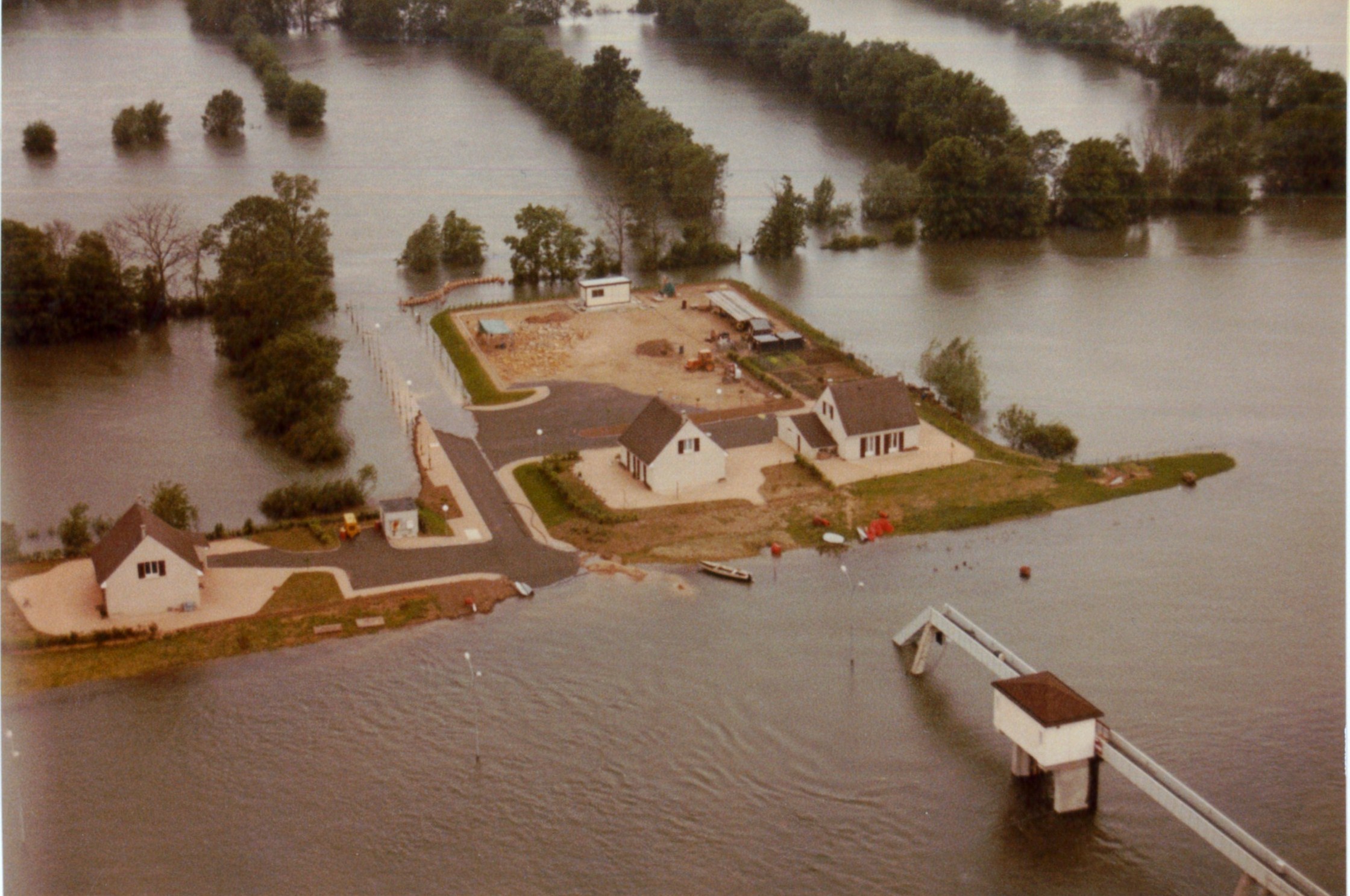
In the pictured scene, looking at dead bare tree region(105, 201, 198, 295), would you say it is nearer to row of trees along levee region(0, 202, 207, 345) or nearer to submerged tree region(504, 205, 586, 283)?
row of trees along levee region(0, 202, 207, 345)

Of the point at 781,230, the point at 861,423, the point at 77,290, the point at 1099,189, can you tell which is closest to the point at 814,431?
the point at 861,423

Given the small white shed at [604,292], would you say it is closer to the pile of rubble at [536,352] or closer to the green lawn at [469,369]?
the pile of rubble at [536,352]

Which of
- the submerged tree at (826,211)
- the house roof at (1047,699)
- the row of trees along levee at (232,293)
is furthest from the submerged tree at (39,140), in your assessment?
the house roof at (1047,699)

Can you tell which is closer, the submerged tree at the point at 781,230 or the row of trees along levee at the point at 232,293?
the row of trees along levee at the point at 232,293

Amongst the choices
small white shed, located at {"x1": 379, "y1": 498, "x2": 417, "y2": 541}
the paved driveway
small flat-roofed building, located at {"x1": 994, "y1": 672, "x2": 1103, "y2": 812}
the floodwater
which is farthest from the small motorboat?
small flat-roofed building, located at {"x1": 994, "y1": 672, "x2": 1103, "y2": 812}

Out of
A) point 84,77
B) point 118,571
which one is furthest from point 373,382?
point 84,77
